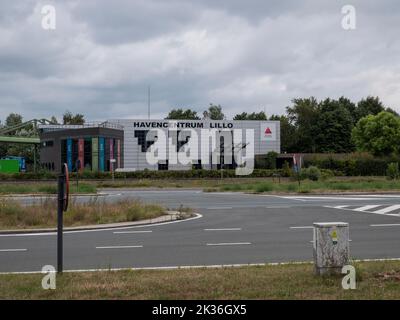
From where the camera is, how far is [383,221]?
1877 centimetres

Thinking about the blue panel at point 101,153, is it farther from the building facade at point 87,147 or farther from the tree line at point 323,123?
the tree line at point 323,123

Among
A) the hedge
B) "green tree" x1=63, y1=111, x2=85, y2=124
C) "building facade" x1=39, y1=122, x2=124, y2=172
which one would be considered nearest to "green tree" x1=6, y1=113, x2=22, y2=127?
"green tree" x1=63, y1=111, x2=85, y2=124

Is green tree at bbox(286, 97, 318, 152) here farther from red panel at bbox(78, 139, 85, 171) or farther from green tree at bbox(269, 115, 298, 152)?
red panel at bbox(78, 139, 85, 171)

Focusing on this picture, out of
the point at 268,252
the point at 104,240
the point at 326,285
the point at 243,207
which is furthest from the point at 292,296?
the point at 243,207

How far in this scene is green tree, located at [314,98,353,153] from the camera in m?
97.8

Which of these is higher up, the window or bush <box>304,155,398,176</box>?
the window

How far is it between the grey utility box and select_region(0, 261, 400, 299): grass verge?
0.68 feet

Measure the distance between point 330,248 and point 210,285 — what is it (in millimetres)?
1825

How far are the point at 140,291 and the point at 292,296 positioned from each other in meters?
1.91

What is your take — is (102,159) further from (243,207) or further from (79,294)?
(79,294)

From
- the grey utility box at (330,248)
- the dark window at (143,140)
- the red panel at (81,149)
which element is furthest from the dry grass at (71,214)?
the dark window at (143,140)

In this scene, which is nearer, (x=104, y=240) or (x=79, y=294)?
(x=79, y=294)

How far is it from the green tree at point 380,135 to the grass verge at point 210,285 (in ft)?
247

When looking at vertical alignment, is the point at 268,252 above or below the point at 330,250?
below
